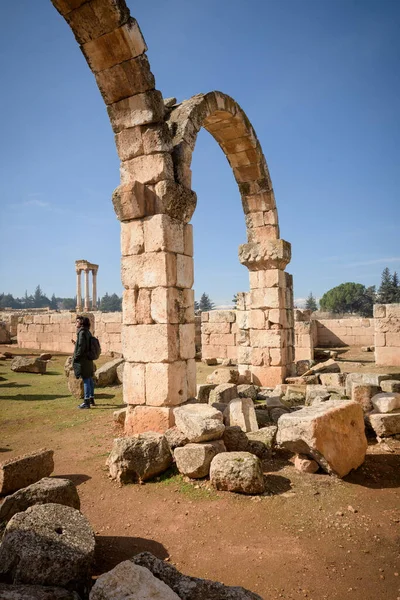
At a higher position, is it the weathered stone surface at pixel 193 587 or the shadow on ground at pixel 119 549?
the weathered stone surface at pixel 193 587

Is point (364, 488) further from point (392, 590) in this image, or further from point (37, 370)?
point (37, 370)

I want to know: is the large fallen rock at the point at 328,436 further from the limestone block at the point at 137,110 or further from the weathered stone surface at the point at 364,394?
the limestone block at the point at 137,110

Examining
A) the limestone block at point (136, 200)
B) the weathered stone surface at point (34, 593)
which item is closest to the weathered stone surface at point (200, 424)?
the weathered stone surface at point (34, 593)

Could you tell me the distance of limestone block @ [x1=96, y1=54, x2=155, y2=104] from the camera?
5477mm

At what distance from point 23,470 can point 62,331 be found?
15.9m

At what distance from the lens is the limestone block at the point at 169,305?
537cm

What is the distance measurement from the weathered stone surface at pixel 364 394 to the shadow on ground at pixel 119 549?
4030mm

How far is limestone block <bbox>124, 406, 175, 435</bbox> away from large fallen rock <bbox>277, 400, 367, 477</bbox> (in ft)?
5.61

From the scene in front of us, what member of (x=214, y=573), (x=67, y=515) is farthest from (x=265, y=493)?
(x=67, y=515)

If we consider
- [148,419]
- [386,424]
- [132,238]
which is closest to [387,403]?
[386,424]

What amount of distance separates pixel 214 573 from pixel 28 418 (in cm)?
551

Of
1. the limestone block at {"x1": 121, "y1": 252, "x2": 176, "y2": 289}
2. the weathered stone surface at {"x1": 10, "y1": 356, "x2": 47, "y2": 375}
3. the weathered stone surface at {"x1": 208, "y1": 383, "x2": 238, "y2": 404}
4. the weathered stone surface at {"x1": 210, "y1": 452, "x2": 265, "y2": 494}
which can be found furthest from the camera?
the weathered stone surface at {"x1": 10, "y1": 356, "x2": 47, "y2": 375}

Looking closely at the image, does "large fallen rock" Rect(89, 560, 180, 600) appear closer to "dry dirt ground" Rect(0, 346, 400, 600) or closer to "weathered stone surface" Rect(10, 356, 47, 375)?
"dry dirt ground" Rect(0, 346, 400, 600)

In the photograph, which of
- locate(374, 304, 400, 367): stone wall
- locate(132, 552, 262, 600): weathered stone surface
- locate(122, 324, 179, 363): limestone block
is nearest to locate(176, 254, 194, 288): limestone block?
locate(122, 324, 179, 363): limestone block
